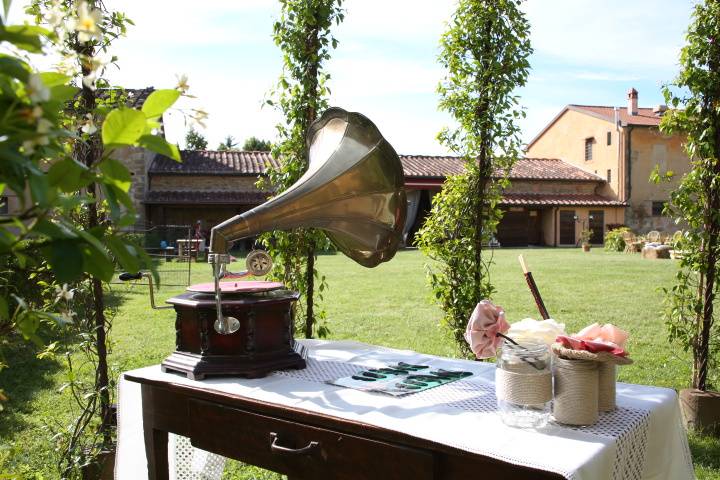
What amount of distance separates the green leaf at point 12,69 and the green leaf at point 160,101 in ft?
0.43

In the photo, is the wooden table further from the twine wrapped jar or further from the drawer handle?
the twine wrapped jar

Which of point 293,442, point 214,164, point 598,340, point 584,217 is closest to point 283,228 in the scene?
point 293,442

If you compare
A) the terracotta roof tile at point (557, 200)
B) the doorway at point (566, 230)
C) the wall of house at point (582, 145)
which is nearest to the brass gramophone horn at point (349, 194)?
the terracotta roof tile at point (557, 200)

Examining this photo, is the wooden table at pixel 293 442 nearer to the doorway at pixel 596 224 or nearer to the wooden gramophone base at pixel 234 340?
the wooden gramophone base at pixel 234 340

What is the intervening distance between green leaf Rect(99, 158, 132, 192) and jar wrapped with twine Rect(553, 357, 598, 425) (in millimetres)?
1108

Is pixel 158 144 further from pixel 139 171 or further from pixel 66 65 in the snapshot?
pixel 139 171

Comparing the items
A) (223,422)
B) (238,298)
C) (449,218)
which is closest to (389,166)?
(238,298)

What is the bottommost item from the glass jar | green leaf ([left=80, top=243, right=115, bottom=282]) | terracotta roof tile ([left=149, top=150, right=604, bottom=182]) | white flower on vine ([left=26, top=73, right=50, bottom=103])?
the glass jar

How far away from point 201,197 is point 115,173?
20240 mm

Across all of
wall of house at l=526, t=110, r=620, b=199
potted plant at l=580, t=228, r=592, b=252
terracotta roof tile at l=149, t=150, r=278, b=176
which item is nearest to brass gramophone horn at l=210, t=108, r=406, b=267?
terracotta roof tile at l=149, t=150, r=278, b=176

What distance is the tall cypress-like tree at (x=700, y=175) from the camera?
3.41m

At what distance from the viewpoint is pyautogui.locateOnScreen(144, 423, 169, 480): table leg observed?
2102 mm

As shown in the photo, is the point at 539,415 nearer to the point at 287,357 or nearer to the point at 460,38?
the point at 287,357

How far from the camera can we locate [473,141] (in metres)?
3.84
